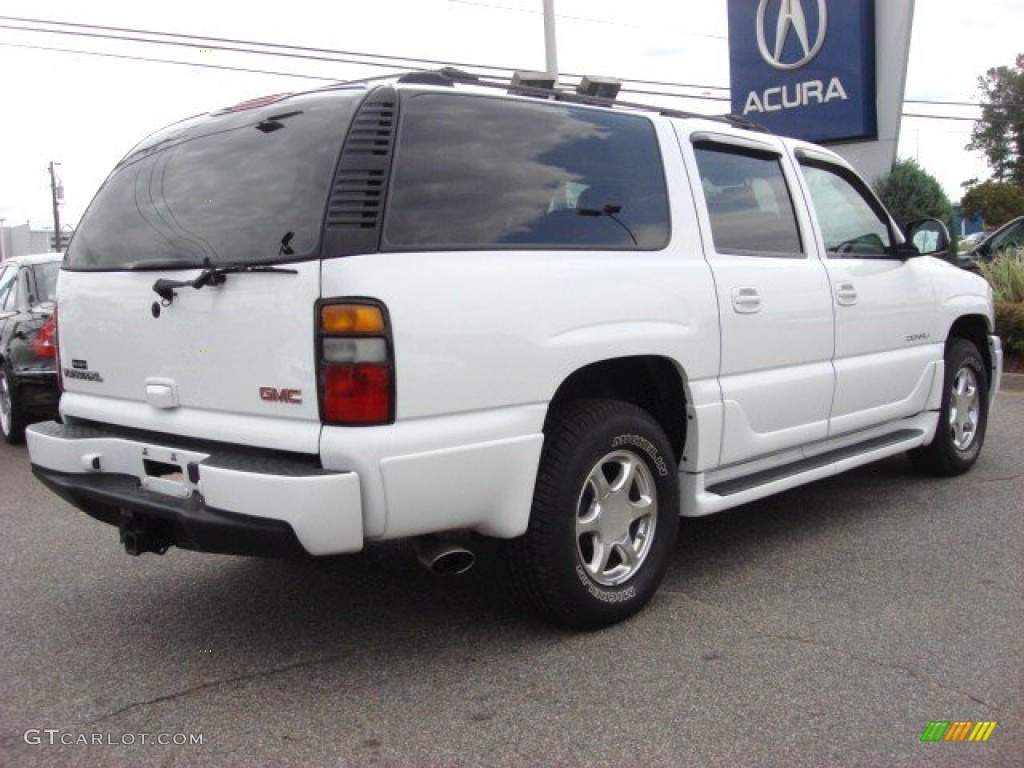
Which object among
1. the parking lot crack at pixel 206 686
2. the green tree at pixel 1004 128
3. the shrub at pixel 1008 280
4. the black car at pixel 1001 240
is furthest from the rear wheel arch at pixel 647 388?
the green tree at pixel 1004 128

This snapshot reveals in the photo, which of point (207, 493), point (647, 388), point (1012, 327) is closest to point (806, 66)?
point (1012, 327)

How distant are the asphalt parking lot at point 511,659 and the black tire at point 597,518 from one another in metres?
0.17

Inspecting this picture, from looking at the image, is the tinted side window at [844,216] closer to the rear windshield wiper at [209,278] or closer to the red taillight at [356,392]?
the red taillight at [356,392]

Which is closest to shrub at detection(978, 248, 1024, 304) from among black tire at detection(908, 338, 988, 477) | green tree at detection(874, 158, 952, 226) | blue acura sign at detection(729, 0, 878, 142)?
green tree at detection(874, 158, 952, 226)

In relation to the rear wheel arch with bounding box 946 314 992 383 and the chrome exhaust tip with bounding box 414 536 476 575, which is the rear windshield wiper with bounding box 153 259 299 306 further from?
the rear wheel arch with bounding box 946 314 992 383

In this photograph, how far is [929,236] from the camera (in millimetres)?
5945

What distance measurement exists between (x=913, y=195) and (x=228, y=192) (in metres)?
12.0

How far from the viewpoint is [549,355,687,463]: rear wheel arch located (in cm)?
400

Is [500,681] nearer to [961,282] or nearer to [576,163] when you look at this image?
[576,163]

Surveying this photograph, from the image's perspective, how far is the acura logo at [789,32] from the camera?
571 inches

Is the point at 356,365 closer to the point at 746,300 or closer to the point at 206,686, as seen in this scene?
the point at 206,686

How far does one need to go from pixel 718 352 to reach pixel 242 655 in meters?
2.24

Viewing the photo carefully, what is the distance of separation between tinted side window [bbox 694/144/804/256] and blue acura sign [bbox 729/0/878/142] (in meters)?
10.3

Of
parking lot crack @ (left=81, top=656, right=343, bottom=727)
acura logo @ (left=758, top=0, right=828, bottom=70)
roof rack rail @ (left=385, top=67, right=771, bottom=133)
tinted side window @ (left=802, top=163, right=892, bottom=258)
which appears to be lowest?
parking lot crack @ (left=81, top=656, right=343, bottom=727)
